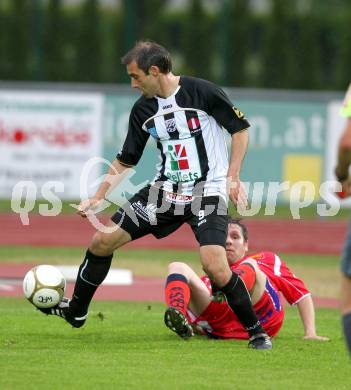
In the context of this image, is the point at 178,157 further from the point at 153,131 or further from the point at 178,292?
the point at 178,292

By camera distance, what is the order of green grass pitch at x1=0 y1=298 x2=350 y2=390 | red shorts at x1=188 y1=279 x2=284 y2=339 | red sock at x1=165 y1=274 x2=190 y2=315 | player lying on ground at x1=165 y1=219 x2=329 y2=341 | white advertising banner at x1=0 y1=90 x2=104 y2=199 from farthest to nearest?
white advertising banner at x1=0 y1=90 x2=104 y2=199, red shorts at x1=188 y1=279 x2=284 y2=339, player lying on ground at x1=165 y1=219 x2=329 y2=341, red sock at x1=165 y1=274 x2=190 y2=315, green grass pitch at x1=0 y1=298 x2=350 y2=390

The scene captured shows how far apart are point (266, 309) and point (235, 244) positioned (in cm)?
57

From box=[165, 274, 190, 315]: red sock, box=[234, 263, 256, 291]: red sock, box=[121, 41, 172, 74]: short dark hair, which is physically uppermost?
box=[121, 41, 172, 74]: short dark hair

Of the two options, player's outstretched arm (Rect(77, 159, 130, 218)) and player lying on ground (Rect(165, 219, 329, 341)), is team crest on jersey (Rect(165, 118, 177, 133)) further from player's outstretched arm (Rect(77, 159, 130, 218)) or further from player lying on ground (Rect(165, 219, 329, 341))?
player lying on ground (Rect(165, 219, 329, 341))

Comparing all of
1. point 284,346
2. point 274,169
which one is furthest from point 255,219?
point 284,346

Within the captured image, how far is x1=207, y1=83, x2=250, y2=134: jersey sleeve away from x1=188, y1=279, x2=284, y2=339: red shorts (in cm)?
127

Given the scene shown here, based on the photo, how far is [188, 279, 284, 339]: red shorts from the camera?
8.63m

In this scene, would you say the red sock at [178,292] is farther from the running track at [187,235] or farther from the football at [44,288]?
the running track at [187,235]

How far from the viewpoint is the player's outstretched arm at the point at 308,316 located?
28.6ft

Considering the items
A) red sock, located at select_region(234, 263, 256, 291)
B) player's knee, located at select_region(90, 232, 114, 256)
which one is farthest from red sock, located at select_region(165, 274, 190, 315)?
player's knee, located at select_region(90, 232, 114, 256)

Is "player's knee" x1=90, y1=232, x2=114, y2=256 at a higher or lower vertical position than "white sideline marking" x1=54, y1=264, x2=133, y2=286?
higher

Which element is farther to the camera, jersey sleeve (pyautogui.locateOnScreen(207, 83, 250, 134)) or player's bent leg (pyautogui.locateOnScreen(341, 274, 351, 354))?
jersey sleeve (pyautogui.locateOnScreen(207, 83, 250, 134))

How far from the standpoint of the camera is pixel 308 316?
28.8 feet

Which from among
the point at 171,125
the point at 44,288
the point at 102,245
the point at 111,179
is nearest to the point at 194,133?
the point at 171,125
